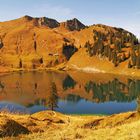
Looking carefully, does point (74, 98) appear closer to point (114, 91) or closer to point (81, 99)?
point (81, 99)

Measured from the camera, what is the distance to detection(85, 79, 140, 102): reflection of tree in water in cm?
14512

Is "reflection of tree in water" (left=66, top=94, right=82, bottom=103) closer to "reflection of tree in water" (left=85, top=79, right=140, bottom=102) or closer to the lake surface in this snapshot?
the lake surface

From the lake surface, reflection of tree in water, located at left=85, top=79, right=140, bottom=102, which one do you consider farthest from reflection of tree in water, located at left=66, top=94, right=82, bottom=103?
reflection of tree in water, located at left=85, top=79, right=140, bottom=102

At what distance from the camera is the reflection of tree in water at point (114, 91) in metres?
145

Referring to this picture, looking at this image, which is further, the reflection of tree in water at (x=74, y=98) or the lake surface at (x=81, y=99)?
the reflection of tree in water at (x=74, y=98)

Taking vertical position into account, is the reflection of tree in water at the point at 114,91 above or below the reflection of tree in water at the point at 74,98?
above

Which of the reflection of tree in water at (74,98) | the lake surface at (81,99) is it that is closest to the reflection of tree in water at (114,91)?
the lake surface at (81,99)

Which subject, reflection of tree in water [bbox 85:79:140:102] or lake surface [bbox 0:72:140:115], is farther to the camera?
reflection of tree in water [bbox 85:79:140:102]

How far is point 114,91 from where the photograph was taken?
168250 millimetres

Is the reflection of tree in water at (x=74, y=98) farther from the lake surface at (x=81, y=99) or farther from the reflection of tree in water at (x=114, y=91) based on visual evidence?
the reflection of tree in water at (x=114, y=91)

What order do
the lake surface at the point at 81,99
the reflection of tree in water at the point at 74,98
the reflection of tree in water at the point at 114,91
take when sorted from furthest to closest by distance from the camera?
the reflection of tree in water at the point at 114,91, the reflection of tree in water at the point at 74,98, the lake surface at the point at 81,99

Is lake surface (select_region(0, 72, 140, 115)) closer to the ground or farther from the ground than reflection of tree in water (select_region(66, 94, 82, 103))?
farther from the ground

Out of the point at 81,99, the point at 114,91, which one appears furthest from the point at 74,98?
the point at 114,91

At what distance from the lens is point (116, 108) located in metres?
118
